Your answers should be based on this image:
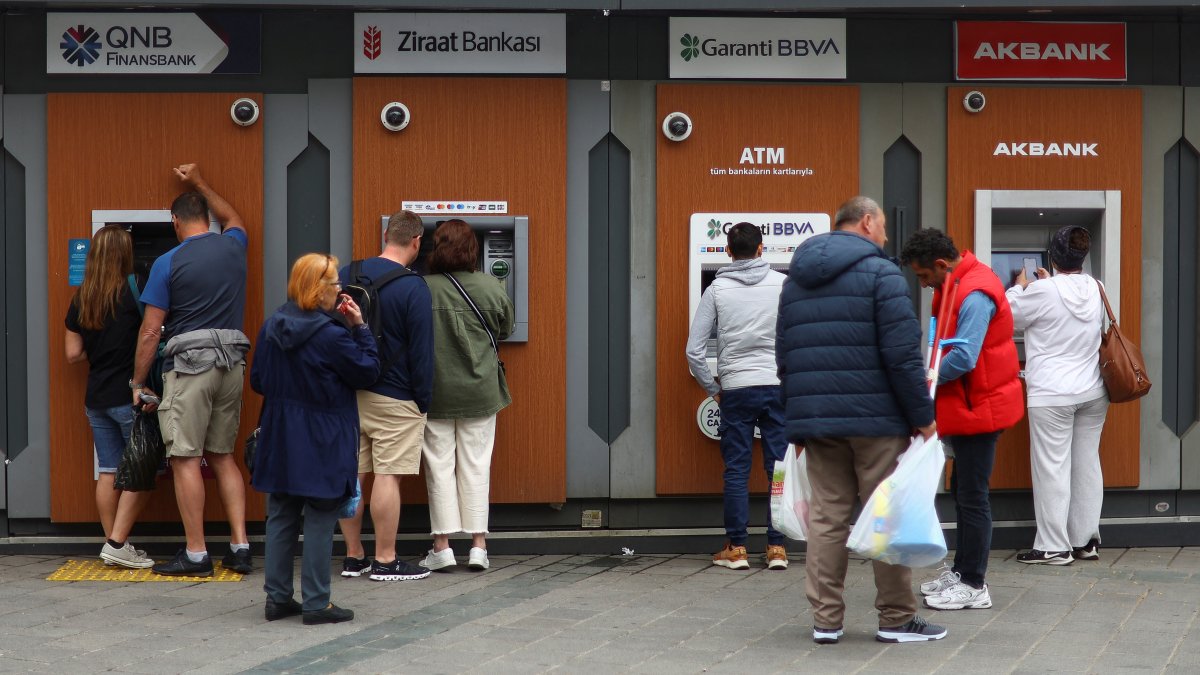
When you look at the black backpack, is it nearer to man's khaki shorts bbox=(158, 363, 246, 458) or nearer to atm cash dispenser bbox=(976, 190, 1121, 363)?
man's khaki shorts bbox=(158, 363, 246, 458)

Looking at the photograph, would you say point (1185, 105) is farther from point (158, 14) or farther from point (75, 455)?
point (75, 455)

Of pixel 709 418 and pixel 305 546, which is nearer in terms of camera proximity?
pixel 305 546

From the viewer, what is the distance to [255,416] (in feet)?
23.6

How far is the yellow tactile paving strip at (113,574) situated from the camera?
259 inches

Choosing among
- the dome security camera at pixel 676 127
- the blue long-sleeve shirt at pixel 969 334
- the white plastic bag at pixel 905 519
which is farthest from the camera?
the dome security camera at pixel 676 127

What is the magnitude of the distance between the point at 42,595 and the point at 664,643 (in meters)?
3.00

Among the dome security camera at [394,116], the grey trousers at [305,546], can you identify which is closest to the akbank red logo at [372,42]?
the dome security camera at [394,116]

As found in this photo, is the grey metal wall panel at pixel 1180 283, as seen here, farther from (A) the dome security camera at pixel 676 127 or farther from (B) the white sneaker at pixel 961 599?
(A) the dome security camera at pixel 676 127

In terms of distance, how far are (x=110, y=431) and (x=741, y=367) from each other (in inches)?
130

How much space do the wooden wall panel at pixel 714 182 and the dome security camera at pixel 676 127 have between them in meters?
0.05

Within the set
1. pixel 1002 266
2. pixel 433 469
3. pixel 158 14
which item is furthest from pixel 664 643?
pixel 158 14

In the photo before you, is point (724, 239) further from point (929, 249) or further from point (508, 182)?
point (929, 249)

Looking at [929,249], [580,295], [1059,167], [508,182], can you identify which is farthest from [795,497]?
[1059,167]

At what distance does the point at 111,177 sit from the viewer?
23.4ft
